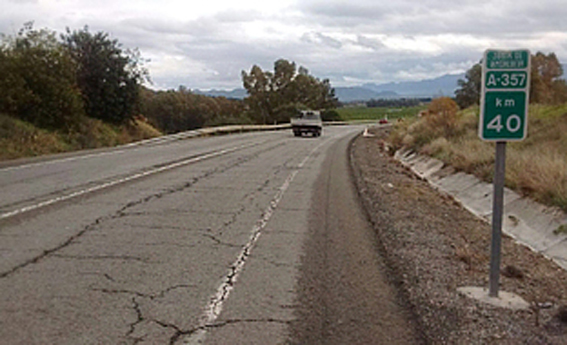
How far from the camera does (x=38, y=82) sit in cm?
2931

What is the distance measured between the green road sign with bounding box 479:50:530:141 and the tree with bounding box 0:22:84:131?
2554cm

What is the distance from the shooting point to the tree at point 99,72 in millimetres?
35750

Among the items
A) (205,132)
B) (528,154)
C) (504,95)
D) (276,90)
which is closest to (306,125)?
(205,132)

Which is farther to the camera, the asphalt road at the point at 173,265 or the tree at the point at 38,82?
the tree at the point at 38,82

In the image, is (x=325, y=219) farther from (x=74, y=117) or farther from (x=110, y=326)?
(x=74, y=117)

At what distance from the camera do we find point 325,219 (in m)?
10.8

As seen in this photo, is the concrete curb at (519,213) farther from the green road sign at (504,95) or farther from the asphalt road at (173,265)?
the green road sign at (504,95)

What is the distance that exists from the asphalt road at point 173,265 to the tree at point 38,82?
15.3 meters

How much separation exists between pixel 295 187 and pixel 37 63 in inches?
765

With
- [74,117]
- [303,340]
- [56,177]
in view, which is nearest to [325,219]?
[303,340]

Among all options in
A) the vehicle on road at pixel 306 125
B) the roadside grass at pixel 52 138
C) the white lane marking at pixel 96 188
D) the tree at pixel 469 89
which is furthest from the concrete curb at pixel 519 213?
the tree at pixel 469 89

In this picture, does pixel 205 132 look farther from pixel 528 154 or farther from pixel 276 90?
pixel 276 90

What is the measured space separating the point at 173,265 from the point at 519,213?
8.63 meters

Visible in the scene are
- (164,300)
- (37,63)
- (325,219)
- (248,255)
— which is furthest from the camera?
(37,63)
